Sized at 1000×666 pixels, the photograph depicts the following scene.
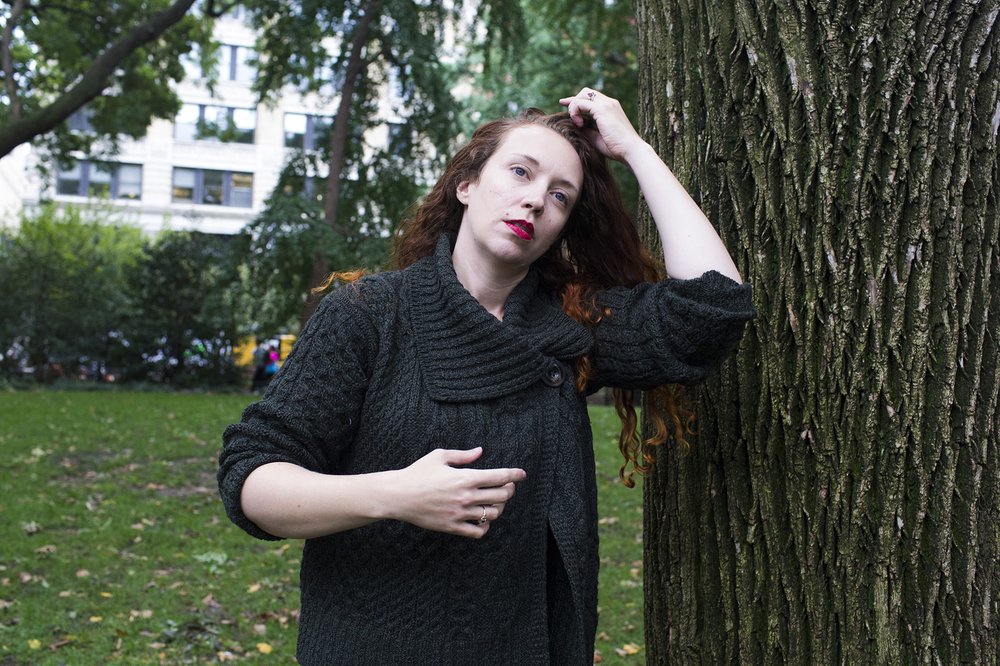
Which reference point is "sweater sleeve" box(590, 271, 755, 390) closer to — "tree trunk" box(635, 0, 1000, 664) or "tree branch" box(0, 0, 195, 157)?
"tree trunk" box(635, 0, 1000, 664)

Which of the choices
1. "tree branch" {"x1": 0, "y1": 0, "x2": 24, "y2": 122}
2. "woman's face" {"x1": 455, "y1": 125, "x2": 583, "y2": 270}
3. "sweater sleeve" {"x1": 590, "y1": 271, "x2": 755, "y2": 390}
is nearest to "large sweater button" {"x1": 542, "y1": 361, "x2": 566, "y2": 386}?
"sweater sleeve" {"x1": 590, "y1": 271, "x2": 755, "y2": 390}

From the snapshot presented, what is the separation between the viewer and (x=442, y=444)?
6.62 ft

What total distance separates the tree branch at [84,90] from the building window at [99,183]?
31.8 m

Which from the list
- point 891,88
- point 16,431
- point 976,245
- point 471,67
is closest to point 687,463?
point 976,245

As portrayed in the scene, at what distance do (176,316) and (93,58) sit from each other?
6.12 meters

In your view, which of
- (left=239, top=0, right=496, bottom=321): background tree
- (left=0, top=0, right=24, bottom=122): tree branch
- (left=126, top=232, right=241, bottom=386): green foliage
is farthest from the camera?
(left=126, top=232, right=241, bottom=386): green foliage

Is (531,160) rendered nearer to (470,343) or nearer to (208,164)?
(470,343)

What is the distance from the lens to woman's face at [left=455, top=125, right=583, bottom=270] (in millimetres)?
2172

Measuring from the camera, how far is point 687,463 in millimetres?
2562

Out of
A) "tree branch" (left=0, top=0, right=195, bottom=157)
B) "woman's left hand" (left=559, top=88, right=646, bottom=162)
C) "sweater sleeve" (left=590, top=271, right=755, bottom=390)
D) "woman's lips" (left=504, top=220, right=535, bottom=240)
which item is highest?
"tree branch" (left=0, top=0, right=195, bottom=157)

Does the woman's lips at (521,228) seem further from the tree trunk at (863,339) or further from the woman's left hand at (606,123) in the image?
the tree trunk at (863,339)

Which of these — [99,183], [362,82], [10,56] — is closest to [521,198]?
[10,56]

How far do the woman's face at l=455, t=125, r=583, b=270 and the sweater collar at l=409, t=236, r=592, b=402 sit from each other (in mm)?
116

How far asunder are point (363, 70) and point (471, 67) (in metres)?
8.89
